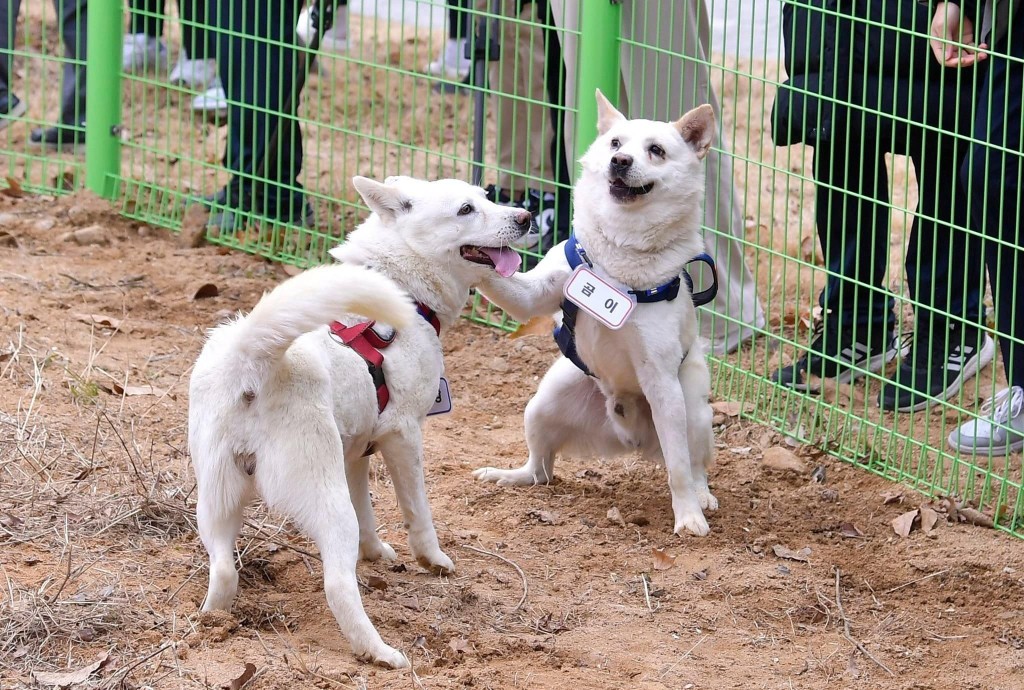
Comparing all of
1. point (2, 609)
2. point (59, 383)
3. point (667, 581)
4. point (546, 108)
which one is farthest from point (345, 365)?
point (546, 108)

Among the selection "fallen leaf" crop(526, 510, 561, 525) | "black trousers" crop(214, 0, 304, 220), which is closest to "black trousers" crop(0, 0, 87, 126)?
"black trousers" crop(214, 0, 304, 220)

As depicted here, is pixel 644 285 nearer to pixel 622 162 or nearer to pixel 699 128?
pixel 622 162

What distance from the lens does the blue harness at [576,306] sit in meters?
4.34

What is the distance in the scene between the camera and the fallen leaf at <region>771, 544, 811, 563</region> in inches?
166

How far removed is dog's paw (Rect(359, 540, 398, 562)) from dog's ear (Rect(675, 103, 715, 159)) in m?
1.66

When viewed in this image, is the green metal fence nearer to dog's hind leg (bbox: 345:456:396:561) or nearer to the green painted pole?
the green painted pole

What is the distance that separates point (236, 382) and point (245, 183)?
390 cm

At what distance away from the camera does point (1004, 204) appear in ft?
14.3

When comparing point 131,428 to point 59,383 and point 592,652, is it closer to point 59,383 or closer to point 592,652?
point 59,383

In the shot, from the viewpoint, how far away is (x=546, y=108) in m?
5.92

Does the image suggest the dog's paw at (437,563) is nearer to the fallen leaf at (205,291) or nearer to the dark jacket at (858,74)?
the dark jacket at (858,74)

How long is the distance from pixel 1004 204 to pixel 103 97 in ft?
15.6

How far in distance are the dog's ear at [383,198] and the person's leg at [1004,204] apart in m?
1.86

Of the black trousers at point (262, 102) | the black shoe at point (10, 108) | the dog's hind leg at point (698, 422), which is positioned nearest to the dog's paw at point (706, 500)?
the dog's hind leg at point (698, 422)
